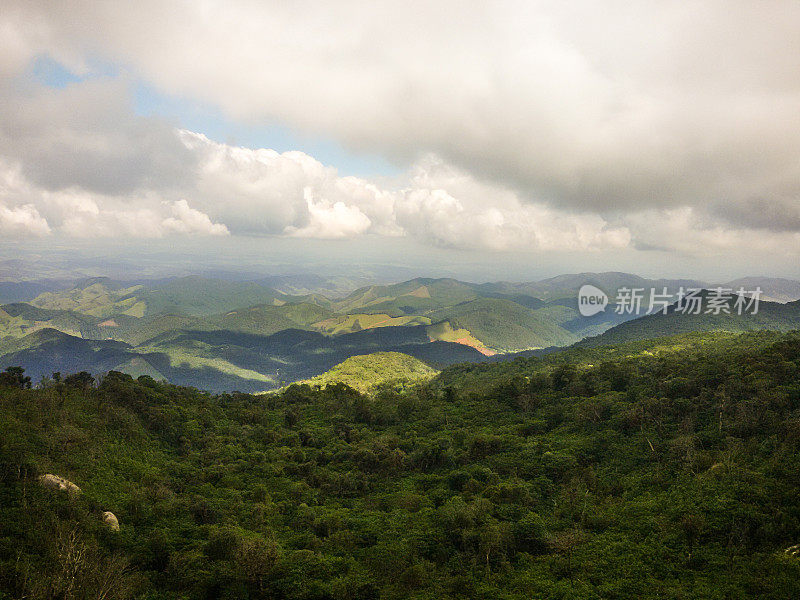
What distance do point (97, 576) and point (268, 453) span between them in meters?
44.7

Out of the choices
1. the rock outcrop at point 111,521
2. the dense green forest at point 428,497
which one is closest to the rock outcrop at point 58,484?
the dense green forest at point 428,497

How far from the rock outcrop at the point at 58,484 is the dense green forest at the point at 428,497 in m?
0.55

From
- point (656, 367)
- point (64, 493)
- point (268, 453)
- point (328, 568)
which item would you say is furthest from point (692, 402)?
point (64, 493)

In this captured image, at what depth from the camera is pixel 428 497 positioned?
44906 millimetres

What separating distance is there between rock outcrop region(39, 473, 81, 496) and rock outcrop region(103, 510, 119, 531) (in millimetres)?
3834

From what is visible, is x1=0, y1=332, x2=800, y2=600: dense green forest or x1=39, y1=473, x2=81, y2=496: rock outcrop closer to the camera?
x1=0, y1=332, x2=800, y2=600: dense green forest

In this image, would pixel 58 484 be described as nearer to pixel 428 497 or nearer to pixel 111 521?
pixel 111 521

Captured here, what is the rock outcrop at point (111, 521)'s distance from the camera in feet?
105

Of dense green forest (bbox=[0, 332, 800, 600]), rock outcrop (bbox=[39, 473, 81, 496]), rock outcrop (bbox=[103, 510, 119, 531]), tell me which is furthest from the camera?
rock outcrop (bbox=[39, 473, 81, 496])

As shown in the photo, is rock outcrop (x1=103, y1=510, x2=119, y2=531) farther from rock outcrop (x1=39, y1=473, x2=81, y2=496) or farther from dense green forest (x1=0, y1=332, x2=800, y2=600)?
rock outcrop (x1=39, y1=473, x2=81, y2=496)

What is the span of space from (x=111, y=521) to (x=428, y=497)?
3243cm

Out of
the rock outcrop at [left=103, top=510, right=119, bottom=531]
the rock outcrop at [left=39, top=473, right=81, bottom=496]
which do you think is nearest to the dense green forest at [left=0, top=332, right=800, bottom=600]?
the rock outcrop at [left=39, top=473, right=81, bottom=496]

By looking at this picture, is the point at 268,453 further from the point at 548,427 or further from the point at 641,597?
the point at 641,597

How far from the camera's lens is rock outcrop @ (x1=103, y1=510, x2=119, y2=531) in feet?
105
